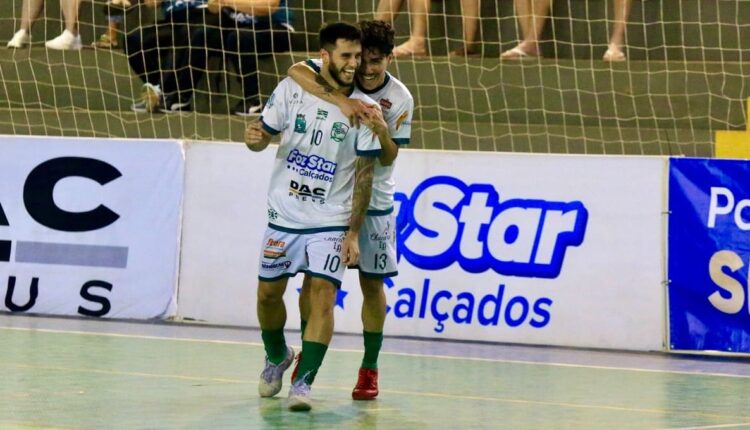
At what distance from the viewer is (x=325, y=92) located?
7207 millimetres

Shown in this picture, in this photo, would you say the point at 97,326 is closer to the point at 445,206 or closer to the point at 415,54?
the point at 445,206

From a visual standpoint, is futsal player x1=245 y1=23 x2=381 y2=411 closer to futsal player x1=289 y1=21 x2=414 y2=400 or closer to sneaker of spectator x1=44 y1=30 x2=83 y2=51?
futsal player x1=289 y1=21 x2=414 y2=400

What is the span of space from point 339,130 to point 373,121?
19cm

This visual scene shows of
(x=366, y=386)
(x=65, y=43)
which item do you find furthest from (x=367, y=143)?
(x=65, y=43)

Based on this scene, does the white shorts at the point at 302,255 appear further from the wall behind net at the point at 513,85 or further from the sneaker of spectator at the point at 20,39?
the sneaker of spectator at the point at 20,39

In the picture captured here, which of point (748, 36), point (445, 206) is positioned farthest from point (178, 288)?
point (748, 36)

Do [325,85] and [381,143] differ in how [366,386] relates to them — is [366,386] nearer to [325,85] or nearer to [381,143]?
[381,143]

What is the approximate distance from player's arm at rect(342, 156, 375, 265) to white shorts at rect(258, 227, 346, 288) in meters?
0.05

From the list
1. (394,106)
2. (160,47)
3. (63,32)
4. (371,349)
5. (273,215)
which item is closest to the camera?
(273,215)

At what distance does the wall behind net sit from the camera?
12383 mm

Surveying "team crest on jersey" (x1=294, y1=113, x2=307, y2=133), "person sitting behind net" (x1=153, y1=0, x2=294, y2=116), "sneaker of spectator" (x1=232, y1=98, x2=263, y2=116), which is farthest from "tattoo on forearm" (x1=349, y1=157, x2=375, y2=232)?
"person sitting behind net" (x1=153, y1=0, x2=294, y2=116)

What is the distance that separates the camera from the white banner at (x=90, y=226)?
11.1 metres

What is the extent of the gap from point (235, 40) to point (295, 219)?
6.35 meters

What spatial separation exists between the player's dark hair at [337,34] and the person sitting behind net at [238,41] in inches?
242
